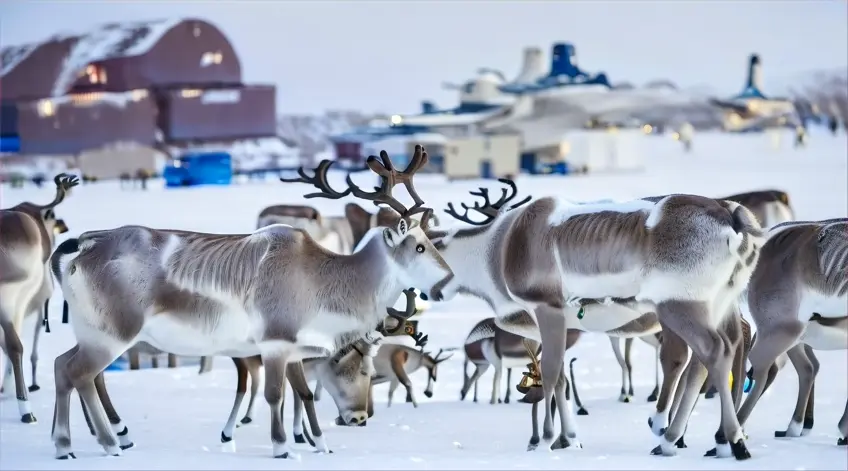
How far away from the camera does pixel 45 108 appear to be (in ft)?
51.8

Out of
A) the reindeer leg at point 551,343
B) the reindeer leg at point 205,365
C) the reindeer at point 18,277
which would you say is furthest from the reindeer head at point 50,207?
the reindeer leg at point 551,343

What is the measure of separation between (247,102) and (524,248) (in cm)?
1028

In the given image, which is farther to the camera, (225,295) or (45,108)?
(45,108)

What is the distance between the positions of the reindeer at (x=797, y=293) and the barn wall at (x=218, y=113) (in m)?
10.4

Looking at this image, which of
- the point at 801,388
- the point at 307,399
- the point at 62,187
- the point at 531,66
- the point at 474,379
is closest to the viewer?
the point at 307,399

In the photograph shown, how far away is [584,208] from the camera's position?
6.54 metres

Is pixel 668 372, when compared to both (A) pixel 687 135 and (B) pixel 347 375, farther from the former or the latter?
(A) pixel 687 135

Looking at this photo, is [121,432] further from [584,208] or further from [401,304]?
[401,304]

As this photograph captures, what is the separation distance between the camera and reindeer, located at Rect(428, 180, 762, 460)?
5973 mm

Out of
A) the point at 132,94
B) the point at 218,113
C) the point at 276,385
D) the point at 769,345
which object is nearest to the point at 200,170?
the point at 218,113

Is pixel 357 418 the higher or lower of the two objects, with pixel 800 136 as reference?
lower

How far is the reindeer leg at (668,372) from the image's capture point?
6512 mm

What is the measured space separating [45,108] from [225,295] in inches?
415

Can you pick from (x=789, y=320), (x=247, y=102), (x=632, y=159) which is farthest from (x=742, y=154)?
(x=789, y=320)
